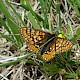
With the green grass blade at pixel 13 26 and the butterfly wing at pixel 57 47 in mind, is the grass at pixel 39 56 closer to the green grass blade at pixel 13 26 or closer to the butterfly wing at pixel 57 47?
the green grass blade at pixel 13 26

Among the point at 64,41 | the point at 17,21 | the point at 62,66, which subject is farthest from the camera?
the point at 17,21

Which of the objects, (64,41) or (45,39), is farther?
(45,39)

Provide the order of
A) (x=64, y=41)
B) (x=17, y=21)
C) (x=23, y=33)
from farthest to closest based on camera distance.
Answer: (x=17, y=21) → (x=23, y=33) → (x=64, y=41)

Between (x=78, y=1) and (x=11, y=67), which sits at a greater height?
(x=78, y=1)

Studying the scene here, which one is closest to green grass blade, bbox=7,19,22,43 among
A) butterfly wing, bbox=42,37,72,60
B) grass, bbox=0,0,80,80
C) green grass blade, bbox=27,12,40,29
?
grass, bbox=0,0,80,80

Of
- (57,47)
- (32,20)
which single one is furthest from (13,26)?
(57,47)

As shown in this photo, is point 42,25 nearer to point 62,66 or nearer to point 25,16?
point 25,16

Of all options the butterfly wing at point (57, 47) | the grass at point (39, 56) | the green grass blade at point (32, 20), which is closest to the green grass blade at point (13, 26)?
the grass at point (39, 56)

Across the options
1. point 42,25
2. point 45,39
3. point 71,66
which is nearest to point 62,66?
point 71,66

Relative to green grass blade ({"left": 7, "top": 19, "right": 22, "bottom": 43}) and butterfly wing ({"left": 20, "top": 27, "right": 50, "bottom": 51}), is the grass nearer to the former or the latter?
green grass blade ({"left": 7, "top": 19, "right": 22, "bottom": 43})

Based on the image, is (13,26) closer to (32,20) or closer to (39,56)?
(32,20)
